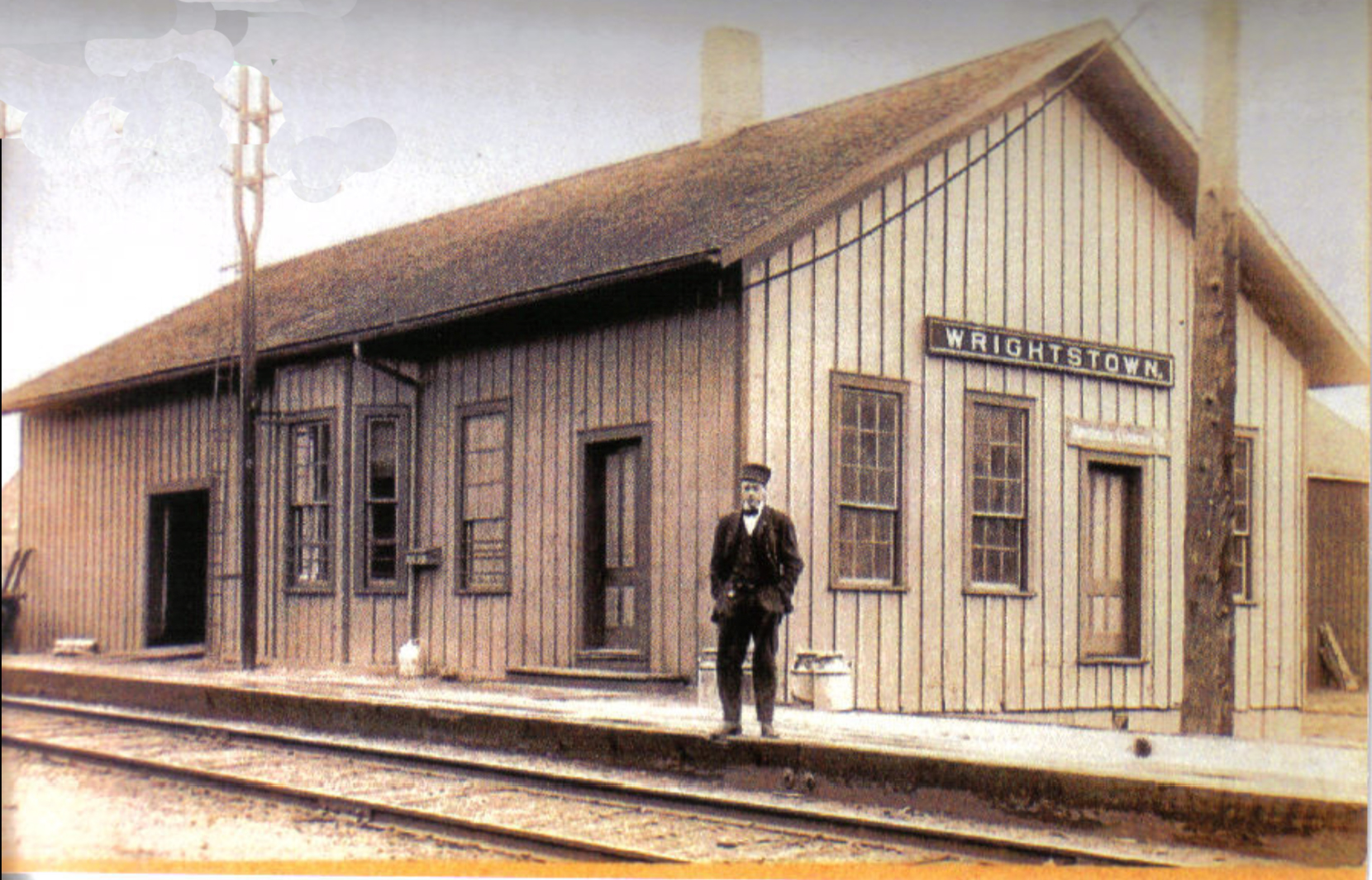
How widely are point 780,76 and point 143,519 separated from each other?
556cm

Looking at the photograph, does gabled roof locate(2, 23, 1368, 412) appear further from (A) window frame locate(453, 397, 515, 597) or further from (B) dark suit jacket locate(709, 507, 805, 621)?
(B) dark suit jacket locate(709, 507, 805, 621)

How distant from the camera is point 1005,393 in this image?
10531 mm

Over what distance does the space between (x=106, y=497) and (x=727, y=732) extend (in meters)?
5.01

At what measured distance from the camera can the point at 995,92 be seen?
31.5 feet

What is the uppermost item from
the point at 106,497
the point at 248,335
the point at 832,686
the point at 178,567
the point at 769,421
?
the point at 248,335

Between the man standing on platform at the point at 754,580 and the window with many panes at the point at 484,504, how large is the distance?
265 centimetres

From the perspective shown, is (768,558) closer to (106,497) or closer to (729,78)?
(729,78)

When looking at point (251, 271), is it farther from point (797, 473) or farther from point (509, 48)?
point (797, 473)

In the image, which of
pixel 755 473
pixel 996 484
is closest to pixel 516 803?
pixel 755 473

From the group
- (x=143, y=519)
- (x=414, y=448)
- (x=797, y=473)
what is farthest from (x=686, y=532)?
(x=143, y=519)

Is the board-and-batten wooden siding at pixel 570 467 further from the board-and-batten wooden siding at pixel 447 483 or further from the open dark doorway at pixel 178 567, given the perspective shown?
the open dark doorway at pixel 178 567

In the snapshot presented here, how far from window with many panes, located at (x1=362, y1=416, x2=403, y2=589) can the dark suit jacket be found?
8.99ft

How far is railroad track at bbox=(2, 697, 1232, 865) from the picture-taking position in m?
7.03

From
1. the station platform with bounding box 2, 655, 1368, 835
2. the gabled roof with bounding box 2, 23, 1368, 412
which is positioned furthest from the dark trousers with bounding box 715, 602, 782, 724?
the gabled roof with bounding box 2, 23, 1368, 412
